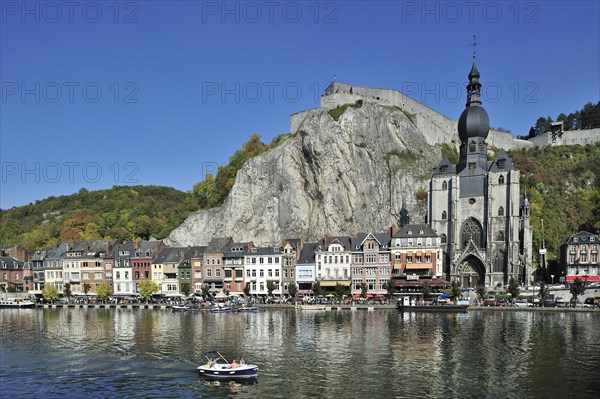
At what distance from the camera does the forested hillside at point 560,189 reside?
11375 cm

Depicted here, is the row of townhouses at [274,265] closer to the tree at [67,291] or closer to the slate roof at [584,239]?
the slate roof at [584,239]

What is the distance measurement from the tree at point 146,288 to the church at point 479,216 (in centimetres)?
5186

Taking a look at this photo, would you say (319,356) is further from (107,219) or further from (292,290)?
(107,219)

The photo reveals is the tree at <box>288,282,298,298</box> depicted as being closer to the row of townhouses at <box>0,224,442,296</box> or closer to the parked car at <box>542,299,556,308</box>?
the row of townhouses at <box>0,224,442,296</box>

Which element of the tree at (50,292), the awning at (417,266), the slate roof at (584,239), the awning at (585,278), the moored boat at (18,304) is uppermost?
the slate roof at (584,239)

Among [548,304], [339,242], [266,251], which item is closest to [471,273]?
[548,304]

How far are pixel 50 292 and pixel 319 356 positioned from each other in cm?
7956

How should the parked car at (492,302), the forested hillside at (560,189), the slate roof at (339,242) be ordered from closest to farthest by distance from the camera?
the parked car at (492,302)
the slate roof at (339,242)
the forested hillside at (560,189)

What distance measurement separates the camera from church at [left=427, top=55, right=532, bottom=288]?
94.1m

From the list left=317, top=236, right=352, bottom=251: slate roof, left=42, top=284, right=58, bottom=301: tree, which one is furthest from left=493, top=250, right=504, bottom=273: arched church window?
left=42, top=284, right=58, bottom=301: tree

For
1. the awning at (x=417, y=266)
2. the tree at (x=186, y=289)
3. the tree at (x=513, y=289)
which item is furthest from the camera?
the tree at (x=186, y=289)

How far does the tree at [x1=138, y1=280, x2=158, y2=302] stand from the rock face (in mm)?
16916

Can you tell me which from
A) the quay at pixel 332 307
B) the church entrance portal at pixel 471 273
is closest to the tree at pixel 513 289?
the quay at pixel 332 307

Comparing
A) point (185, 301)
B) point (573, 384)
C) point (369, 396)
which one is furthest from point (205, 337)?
point (185, 301)
